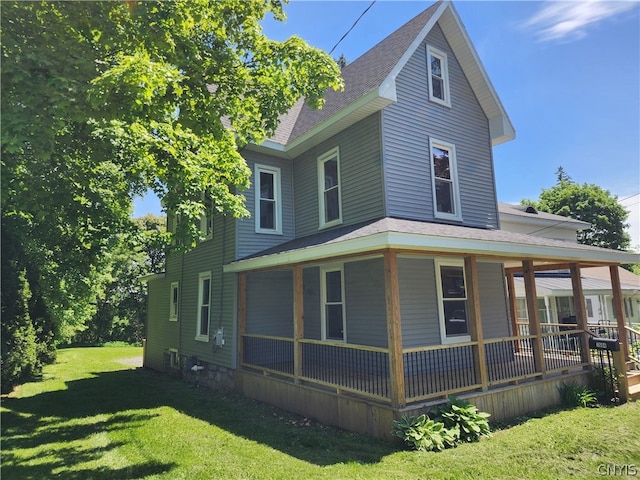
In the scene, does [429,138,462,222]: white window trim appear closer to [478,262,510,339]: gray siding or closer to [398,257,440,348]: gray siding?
[398,257,440,348]: gray siding

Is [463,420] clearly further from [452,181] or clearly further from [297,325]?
[452,181]

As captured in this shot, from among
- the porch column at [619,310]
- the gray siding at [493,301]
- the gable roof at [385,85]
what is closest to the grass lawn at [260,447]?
the porch column at [619,310]

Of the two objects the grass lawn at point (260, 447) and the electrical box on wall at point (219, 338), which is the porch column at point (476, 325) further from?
the electrical box on wall at point (219, 338)

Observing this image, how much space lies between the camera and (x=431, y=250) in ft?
21.7

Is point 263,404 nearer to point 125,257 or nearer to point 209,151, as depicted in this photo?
point 209,151

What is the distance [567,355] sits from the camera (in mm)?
9359

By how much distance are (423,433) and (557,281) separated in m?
16.9

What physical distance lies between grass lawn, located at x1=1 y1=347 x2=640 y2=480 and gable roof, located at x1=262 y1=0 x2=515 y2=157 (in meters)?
6.71

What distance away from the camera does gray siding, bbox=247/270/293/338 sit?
10.5 metres

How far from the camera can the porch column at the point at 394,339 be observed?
589cm

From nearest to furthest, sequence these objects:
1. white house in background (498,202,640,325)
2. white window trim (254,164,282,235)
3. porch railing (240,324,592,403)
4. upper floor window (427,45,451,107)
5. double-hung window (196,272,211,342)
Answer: porch railing (240,324,592,403)
upper floor window (427,45,451,107)
white window trim (254,164,282,235)
double-hung window (196,272,211,342)
white house in background (498,202,640,325)

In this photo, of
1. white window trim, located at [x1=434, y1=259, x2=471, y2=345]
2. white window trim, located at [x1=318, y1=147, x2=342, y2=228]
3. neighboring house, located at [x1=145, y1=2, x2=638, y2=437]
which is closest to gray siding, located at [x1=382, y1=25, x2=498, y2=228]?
neighboring house, located at [x1=145, y1=2, x2=638, y2=437]

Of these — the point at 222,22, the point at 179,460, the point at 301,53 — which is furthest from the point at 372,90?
the point at 179,460

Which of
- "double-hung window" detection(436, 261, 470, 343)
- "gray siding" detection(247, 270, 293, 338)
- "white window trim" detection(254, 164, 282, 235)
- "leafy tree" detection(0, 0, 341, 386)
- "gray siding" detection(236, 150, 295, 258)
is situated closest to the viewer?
"leafy tree" detection(0, 0, 341, 386)
